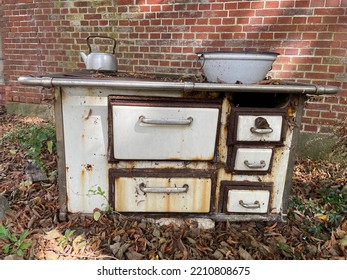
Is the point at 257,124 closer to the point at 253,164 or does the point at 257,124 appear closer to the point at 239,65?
the point at 253,164

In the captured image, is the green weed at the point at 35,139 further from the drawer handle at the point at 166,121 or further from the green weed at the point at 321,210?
the green weed at the point at 321,210

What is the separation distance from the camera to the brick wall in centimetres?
262

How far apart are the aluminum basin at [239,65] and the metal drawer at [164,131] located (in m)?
0.23

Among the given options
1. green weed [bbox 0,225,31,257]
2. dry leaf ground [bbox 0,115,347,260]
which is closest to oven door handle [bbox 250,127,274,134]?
dry leaf ground [bbox 0,115,347,260]

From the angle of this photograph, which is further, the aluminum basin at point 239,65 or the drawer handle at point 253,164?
the drawer handle at point 253,164

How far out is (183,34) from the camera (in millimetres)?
3023

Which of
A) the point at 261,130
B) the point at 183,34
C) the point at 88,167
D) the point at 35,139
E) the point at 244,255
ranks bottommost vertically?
the point at 244,255

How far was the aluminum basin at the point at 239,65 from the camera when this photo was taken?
1.55 meters

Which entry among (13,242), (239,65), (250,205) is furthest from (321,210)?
(13,242)

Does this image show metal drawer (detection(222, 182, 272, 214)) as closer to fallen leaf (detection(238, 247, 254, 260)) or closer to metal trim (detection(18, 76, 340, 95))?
fallen leaf (detection(238, 247, 254, 260))

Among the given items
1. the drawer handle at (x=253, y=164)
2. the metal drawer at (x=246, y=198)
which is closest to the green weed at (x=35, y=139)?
the metal drawer at (x=246, y=198)

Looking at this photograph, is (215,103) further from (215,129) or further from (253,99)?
(253,99)

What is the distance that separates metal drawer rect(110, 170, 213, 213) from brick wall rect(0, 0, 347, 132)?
1.29 meters

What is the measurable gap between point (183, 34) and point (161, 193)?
6.57ft
